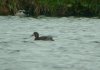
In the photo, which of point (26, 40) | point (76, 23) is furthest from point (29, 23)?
point (26, 40)

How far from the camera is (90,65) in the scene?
529 inches

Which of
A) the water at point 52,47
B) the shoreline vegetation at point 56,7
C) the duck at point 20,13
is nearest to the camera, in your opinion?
the water at point 52,47

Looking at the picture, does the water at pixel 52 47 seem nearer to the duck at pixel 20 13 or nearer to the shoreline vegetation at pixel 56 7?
the shoreline vegetation at pixel 56 7

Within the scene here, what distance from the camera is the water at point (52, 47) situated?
535 inches

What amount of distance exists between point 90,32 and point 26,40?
388cm

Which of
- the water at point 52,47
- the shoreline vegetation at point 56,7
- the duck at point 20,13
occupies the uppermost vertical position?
the water at point 52,47

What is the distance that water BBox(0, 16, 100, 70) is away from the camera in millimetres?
13586

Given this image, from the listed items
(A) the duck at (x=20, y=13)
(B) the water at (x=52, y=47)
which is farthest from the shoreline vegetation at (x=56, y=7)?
(B) the water at (x=52, y=47)

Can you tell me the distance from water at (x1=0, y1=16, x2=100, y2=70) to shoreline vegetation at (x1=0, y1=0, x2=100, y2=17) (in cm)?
588

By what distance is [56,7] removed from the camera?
3219 cm

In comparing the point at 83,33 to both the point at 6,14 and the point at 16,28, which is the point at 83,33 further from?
the point at 6,14

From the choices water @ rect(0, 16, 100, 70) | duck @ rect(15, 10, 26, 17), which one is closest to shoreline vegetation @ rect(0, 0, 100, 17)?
duck @ rect(15, 10, 26, 17)

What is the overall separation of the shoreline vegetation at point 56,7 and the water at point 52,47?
588cm

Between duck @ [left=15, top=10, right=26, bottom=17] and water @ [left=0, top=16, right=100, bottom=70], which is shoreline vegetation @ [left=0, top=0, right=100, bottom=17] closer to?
duck @ [left=15, top=10, right=26, bottom=17]
